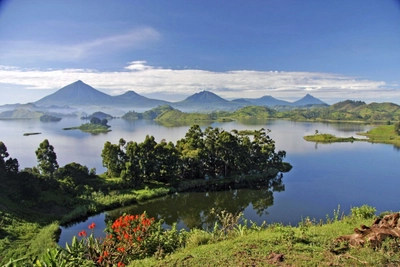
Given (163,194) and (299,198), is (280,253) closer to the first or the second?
(163,194)

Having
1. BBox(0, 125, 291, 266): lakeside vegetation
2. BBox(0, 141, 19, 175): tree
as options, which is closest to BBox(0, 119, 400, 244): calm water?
BBox(0, 125, 291, 266): lakeside vegetation

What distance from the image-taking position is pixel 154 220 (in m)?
7.19

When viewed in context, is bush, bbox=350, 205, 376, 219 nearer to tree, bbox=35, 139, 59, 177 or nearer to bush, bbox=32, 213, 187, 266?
bush, bbox=32, 213, 187, 266

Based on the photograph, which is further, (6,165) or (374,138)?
(374,138)

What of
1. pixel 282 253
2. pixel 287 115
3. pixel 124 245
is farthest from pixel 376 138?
pixel 287 115

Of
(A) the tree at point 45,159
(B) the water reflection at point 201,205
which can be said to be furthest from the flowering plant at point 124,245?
(A) the tree at point 45,159

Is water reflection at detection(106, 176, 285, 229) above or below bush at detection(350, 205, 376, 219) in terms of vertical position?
below

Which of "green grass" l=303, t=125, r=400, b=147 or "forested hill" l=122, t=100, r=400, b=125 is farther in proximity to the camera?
"forested hill" l=122, t=100, r=400, b=125

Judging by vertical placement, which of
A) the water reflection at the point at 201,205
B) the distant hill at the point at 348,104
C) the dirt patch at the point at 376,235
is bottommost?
the water reflection at the point at 201,205

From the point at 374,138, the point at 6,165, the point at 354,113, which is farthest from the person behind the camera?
the point at 354,113

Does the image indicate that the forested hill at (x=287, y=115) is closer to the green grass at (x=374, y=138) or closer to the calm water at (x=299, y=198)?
the green grass at (x=374, y=138)

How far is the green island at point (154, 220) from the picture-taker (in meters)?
4.32

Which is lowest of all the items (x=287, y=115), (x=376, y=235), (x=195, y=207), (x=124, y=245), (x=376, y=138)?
(x=195, y=207)

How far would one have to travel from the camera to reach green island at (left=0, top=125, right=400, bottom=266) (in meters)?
4.32
